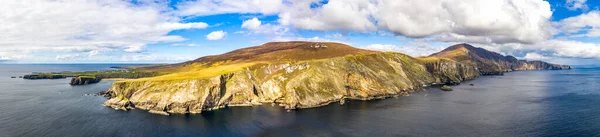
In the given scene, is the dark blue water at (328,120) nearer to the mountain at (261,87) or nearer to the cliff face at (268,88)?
the mountain at (261,87)

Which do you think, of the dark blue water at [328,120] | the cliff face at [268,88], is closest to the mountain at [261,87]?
the cliff face at [268,88]

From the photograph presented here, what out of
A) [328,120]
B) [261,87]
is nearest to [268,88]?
[261,87]

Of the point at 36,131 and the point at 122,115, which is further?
the point at 122,115

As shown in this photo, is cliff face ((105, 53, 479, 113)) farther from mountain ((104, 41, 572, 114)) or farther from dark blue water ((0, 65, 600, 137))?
dark blue water ((0, 65, 600, 137))

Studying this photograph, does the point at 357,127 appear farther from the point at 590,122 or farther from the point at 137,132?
the point at 590,122

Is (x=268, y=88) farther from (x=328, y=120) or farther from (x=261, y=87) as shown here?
(x=328, y=120)

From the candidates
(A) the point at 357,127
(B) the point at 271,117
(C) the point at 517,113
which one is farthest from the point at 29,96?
(C) the point at 517,113

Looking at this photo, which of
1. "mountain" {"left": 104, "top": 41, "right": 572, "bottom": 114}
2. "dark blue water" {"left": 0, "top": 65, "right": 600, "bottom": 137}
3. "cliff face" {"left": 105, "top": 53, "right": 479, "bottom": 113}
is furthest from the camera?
"mountain" {"left": 104, "top": 41, "right": 572, "bottom": 114}

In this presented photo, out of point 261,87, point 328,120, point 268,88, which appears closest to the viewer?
point 328,120

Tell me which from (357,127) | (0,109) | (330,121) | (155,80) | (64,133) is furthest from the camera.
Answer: (155,80)

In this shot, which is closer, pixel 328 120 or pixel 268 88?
pixel 328 120

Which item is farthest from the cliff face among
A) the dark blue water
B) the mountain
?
the dark blue water
